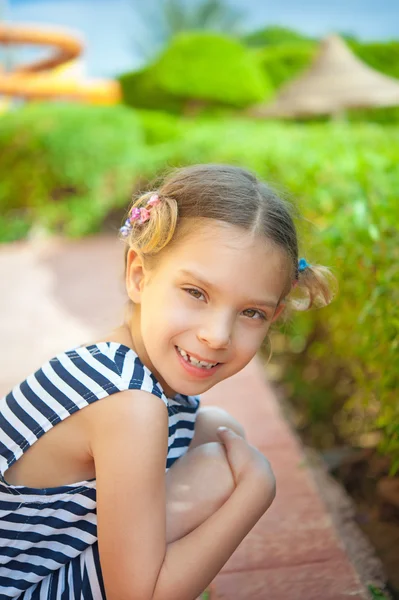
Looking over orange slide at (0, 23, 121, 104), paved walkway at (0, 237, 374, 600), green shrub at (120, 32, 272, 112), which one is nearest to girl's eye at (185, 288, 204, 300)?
paved walkway at (0, 237, 374, 600)

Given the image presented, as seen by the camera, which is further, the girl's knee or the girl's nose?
the girl's knee

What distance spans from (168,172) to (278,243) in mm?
345

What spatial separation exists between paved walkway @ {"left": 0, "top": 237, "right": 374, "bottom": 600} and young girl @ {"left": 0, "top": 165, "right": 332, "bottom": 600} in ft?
1.10

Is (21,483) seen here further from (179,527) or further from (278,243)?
(278,243)

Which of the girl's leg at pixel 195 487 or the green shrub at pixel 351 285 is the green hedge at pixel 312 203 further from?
the girl's leg at pixel 195 487

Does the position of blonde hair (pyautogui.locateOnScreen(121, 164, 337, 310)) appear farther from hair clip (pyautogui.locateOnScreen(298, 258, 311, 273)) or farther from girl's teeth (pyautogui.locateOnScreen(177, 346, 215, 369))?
girl's teeth (pyautogui.locateOnScreen(177, 346, 215, 369))

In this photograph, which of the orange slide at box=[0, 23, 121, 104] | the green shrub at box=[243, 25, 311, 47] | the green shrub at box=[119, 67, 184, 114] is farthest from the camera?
the green shrub at box=[243, 25, 311, 47]

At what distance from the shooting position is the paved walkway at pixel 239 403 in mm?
1574

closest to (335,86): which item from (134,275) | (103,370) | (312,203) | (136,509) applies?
(312,203)

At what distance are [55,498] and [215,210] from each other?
0.64 meters

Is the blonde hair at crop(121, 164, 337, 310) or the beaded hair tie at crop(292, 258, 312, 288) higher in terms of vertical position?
the blonde hair at crop(121, 164, 337, 310)

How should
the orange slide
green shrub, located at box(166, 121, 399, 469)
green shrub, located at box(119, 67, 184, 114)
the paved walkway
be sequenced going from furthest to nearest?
green shrub, located at box(119, 67, 184, 114) → the orange slide → green shrub, located at box(166, 121, 399, 469) → the paved walkway

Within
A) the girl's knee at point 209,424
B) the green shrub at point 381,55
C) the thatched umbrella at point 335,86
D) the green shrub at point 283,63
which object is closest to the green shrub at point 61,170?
the thatched umbrella at point 335,86

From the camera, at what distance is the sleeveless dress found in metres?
1.22
